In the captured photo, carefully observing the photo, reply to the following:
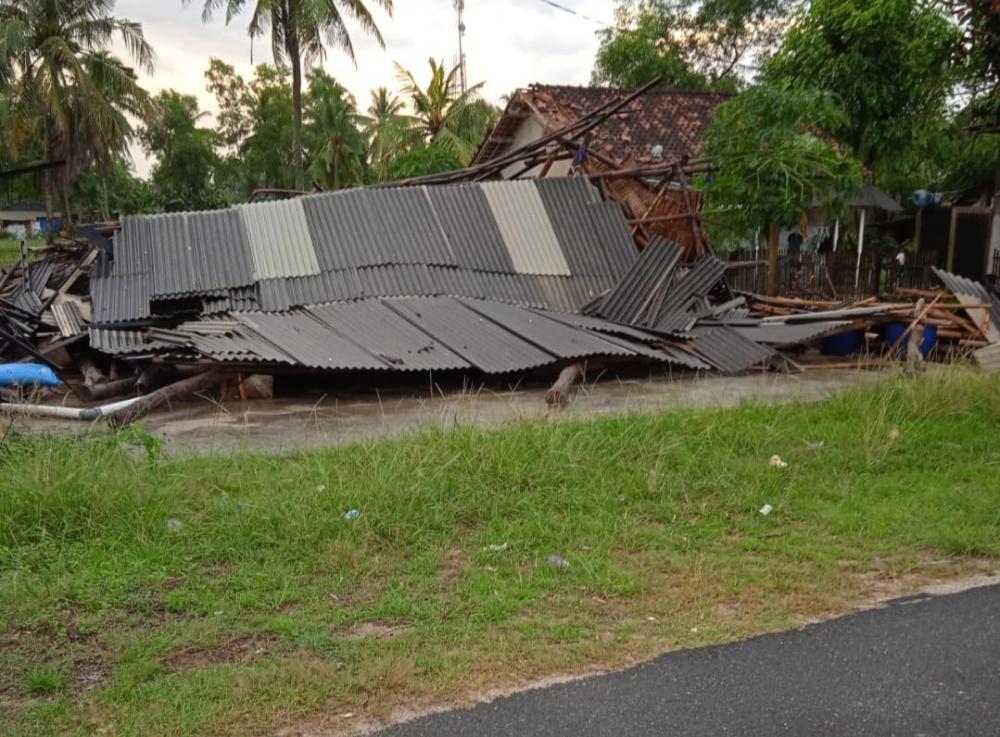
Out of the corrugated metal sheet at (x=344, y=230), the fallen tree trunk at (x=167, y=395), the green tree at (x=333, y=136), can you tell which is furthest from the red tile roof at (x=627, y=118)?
the green tree at (x=333, y=136)

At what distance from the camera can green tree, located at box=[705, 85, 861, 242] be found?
13.5m

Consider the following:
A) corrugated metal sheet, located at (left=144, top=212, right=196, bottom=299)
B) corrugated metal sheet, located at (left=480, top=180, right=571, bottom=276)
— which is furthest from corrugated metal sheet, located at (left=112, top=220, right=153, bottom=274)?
corrugated metal sheet, located at (left=480, top=180, right=571, bottom=276)

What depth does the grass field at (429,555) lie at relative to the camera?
10.6 ft

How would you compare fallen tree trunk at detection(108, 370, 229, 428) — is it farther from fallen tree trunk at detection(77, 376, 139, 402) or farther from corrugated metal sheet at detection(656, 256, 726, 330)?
corrugated metal sheet at detection(656, 256, 726, 330)

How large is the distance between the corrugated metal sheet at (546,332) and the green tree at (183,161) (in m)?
34.8

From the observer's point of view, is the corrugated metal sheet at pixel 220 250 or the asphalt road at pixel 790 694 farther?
the corrugated metal sheet at pixel 220 250

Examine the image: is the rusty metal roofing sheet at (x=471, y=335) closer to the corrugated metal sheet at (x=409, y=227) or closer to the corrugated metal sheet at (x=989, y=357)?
the corrugated metal sheet at (x=409, y=227)

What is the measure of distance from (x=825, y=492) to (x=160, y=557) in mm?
3995

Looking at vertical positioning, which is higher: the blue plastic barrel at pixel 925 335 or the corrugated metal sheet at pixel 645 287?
the corrugated metal sheet at pixel 645 287

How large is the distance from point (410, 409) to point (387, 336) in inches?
44.2

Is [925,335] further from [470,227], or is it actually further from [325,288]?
[325,288]

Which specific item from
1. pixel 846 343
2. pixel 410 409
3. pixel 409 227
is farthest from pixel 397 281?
pixel 846 343

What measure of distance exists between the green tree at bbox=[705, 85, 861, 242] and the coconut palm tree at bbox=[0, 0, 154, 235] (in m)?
18.2

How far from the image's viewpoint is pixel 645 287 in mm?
11094
